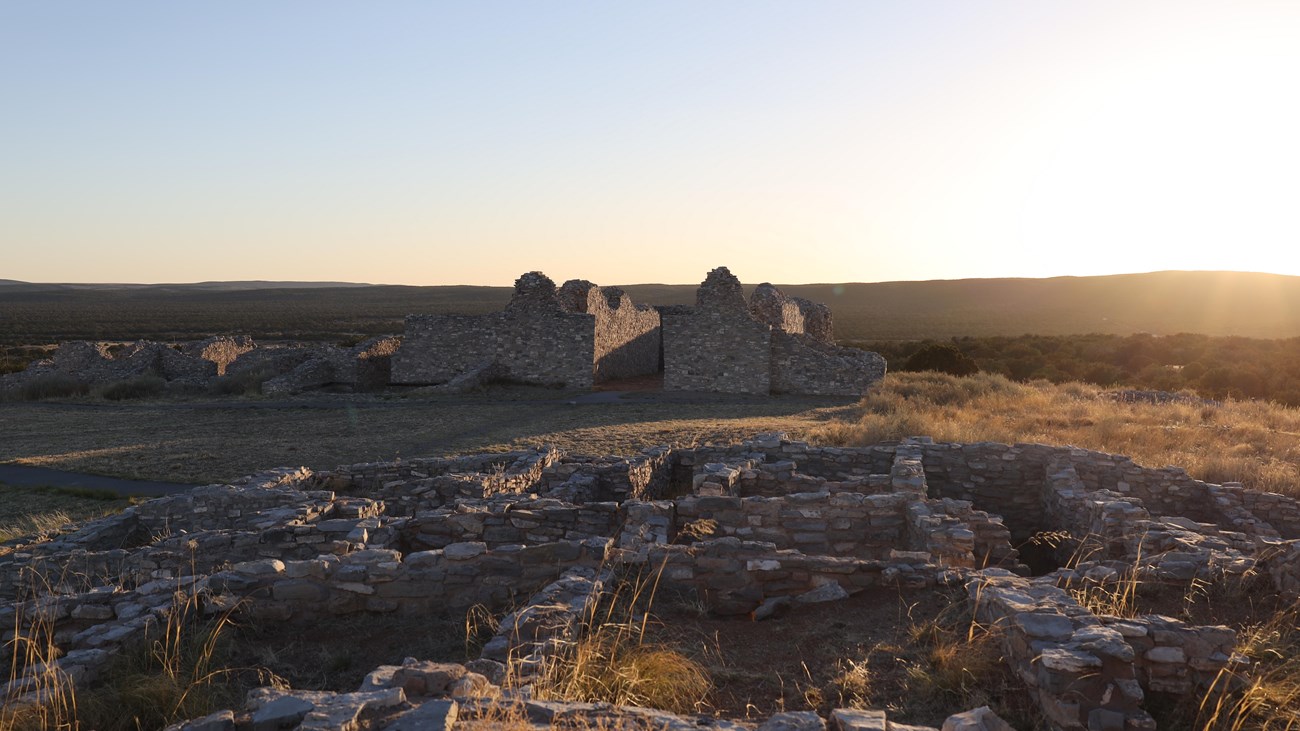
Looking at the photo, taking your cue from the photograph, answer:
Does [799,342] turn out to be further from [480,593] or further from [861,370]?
[480,593]

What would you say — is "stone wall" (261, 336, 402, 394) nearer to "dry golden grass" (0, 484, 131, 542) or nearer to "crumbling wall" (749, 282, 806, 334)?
"dry golden grass" (0, 484, 131, 542)

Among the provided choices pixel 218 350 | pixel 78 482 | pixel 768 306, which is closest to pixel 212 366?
pixel 218 350

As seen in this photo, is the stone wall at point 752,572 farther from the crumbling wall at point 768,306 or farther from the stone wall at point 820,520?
the crumbling wall at point 768,306

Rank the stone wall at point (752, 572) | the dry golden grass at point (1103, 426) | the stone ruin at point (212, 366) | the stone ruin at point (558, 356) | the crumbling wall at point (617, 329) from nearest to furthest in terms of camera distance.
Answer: the stone wall at point (752, 572)
the dry golden grass at point (1103, 426)
the stone ruin at point (558, 356)
the stone ruin at point (212, 366)
the crumbling wall at point (617, 329)

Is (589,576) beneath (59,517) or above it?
above

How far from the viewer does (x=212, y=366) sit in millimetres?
32750

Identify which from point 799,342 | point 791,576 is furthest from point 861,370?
point 791,576

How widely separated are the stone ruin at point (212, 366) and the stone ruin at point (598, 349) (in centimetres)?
173

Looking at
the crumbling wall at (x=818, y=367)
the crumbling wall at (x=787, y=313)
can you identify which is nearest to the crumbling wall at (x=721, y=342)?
the crumbling wall at (x=818, y=367)

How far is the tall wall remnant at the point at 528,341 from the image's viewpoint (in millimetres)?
28078

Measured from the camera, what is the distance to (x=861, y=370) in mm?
26844

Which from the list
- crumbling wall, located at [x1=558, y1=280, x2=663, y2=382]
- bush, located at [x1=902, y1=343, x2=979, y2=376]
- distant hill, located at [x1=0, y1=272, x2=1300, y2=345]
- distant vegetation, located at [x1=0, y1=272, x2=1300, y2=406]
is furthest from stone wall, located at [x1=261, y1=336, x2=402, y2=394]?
distant hill, located at [x1=0, y1=272, x2=1300, y2=345]

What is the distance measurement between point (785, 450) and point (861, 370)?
14828 millimetres

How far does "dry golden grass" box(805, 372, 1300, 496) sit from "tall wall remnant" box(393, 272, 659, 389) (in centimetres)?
999
